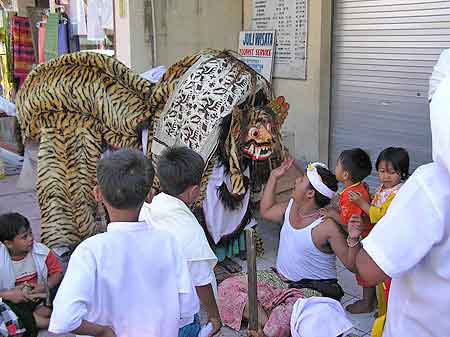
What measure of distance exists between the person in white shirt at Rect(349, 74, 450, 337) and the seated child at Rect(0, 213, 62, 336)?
7.37 ft

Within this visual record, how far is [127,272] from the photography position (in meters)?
1.82

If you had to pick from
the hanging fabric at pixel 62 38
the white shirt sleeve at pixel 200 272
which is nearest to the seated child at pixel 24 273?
the white shirt sleeve at pixel 200 272

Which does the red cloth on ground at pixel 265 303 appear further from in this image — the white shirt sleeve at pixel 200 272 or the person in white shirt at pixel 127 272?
the person in white shirt at pixel 127 272

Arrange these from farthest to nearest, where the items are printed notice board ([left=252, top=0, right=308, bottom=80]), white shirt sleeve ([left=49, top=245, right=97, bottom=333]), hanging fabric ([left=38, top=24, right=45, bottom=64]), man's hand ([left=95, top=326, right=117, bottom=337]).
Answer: hanging fabric ([left=38, top=24, right=45, bottom=64]) → printed notice board ([left=252, top=0, right=308, bottom=80]) → man's hand ([left=95, top=326, right=117, bottom=337]) → white shirt sleeve ([left=49, top=245, right=97, bottom=333])

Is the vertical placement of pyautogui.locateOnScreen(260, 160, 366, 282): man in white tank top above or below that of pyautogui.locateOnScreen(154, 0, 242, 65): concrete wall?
below

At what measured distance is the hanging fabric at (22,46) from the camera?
9875 mm

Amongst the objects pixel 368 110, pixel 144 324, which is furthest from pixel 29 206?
pixel 144 324

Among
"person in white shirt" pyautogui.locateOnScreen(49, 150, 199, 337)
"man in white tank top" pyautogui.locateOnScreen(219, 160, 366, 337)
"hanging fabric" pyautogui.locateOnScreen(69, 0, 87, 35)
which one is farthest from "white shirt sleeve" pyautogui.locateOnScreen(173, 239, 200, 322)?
"hanging fabric" pyautogui.locateOnScreen(69, 0, 87, 35)

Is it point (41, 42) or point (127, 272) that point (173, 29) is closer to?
point (41, 42)

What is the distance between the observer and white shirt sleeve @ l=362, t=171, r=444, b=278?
135 cm

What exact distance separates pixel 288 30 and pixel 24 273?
3856 millimetres

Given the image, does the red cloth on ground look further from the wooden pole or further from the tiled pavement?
the wooden pole

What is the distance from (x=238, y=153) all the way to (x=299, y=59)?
2378 mm

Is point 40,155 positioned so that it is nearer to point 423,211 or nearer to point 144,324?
point 144,324
